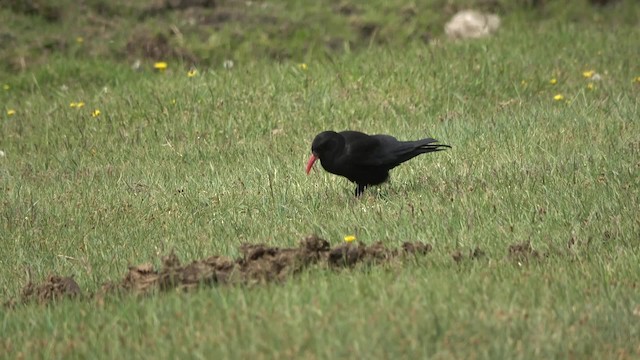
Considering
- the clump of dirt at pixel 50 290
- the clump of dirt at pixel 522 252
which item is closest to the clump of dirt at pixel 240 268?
the clump of dirt at pixel 50 290

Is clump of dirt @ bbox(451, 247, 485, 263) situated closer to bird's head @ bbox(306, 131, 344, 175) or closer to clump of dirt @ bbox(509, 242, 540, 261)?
clump of dirt @ bbox(509, 242, 540, 261)

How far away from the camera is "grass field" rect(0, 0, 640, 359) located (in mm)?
4598

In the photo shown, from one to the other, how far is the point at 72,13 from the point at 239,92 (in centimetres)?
386

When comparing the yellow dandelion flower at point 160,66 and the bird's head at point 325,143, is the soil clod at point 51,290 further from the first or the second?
the yellow dandelion flower at point 160,66

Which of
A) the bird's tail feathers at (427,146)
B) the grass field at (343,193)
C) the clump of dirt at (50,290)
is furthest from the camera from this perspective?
the bird's tail feathers at (427,146)

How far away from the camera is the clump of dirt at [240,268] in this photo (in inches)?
212

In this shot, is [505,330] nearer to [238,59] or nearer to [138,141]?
[138,141]

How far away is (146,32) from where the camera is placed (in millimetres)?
13250

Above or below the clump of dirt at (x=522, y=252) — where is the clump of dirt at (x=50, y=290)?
below

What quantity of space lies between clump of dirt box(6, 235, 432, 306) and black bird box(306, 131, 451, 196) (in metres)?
1.82

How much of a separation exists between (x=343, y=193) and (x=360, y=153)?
0.43 meters

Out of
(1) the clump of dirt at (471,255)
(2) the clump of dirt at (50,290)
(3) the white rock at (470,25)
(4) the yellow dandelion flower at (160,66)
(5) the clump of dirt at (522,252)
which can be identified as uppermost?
(5) the clump of dirt at (522,252)

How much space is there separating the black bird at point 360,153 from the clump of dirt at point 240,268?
1821mm

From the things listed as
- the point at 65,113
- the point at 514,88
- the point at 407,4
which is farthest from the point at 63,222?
the point at 407,4
